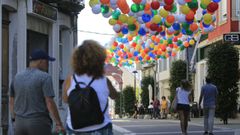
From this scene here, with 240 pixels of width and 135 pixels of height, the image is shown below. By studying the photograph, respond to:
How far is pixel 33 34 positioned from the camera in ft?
58.4

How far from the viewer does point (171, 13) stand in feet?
60.3

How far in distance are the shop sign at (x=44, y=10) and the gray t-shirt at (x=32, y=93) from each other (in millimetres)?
9574

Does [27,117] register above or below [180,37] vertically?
below

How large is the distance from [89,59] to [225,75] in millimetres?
19641

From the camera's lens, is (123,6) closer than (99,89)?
No

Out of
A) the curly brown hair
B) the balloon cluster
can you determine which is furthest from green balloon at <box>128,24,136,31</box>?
→ the curly brown hair

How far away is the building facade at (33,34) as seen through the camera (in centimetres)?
1539

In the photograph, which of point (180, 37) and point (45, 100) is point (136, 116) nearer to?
point (180, 37)

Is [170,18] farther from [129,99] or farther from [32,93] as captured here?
[129,99]

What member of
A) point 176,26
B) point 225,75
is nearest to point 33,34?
point 176,26

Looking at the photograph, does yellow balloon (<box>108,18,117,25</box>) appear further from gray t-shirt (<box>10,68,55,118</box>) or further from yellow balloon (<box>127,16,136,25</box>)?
gray t-shirt (<box>10,68,55,118</box>)

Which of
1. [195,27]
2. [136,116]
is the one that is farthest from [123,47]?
[136,116]

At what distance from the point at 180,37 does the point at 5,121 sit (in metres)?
10.0

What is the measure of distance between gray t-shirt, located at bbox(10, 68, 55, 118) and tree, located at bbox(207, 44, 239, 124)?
18.4m
